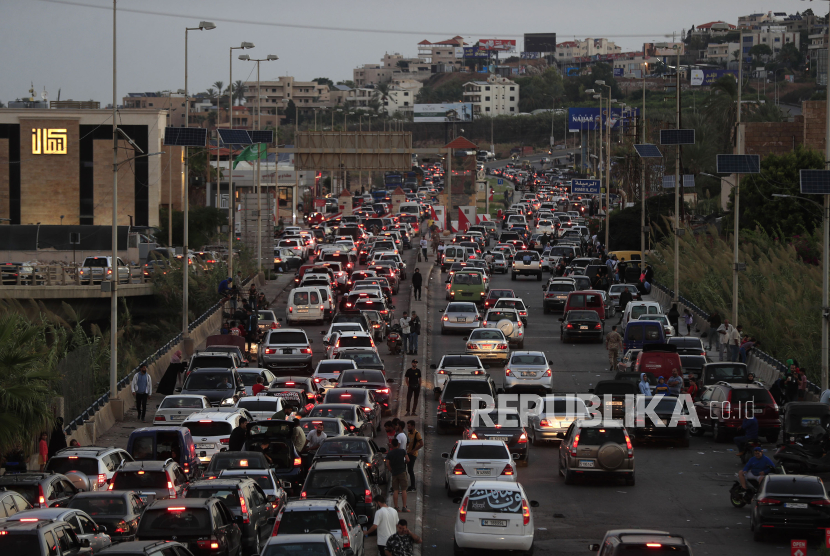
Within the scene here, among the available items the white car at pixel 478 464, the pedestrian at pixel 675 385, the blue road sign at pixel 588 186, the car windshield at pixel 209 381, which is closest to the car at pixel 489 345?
the pedestrian at pixel 675 385

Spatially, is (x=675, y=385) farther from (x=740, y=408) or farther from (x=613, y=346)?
(x=613, y=346)

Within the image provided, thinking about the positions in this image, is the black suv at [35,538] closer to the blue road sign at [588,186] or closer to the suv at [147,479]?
the suv at [147,479]

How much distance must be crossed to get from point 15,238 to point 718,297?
42453 mm

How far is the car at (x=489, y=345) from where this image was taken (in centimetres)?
3875

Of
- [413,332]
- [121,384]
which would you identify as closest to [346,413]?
[121,384]

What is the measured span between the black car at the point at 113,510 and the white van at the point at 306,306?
99.1ft

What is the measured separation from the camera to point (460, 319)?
45875 mm

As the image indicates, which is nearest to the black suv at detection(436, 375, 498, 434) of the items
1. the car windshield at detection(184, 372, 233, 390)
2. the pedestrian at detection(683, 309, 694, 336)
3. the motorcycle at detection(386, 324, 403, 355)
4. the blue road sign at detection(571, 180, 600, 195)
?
the car windshield at detection(184, 372, 233, 390)

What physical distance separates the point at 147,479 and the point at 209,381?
11920mm

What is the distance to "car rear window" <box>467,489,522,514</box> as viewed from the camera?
18.1 meters

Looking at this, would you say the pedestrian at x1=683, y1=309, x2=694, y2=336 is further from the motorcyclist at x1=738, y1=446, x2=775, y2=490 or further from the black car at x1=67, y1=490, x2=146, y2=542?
the black car at x1=67, y1=490, x2=146, y2=542

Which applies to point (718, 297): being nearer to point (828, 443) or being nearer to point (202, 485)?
point (828, 443)

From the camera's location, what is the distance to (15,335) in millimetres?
28938

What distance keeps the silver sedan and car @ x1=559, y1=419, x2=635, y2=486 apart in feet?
72.9
